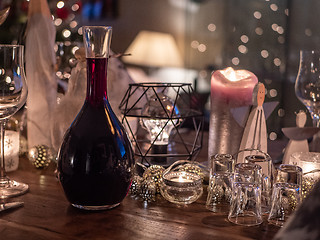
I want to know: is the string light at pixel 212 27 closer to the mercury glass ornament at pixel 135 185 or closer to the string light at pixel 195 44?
the string light at pixel 195 44

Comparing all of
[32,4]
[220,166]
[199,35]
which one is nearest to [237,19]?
[199,35]

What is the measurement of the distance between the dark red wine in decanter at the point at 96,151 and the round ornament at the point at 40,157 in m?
0.26

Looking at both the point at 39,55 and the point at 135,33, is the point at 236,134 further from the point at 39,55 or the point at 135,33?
the point at 135,33

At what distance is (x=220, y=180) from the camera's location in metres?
0.77

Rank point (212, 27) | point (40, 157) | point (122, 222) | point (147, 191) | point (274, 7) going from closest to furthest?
point (122, 222)
point (147, 191)
point (40, 157)
point (274, 7)
point (212, 27)

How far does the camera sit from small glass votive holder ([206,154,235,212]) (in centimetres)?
→ 77

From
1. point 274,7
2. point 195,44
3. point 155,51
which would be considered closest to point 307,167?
point 274,7

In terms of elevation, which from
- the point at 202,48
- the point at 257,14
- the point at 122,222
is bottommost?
the point at 122,222

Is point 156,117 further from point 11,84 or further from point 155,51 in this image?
point 155,51

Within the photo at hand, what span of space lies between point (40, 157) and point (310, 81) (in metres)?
0.62

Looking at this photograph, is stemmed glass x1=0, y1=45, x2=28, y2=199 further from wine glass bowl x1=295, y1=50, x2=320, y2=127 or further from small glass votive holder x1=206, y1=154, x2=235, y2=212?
wine glass bowl x1=295, y1=50, x2=320, y2=127

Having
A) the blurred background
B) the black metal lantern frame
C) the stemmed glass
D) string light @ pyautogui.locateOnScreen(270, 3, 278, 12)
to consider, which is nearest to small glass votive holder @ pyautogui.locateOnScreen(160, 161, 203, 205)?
the black metal lantern frame

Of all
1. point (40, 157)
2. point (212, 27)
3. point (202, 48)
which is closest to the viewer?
point (40, 157)

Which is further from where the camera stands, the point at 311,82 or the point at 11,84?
the point at 311,82
